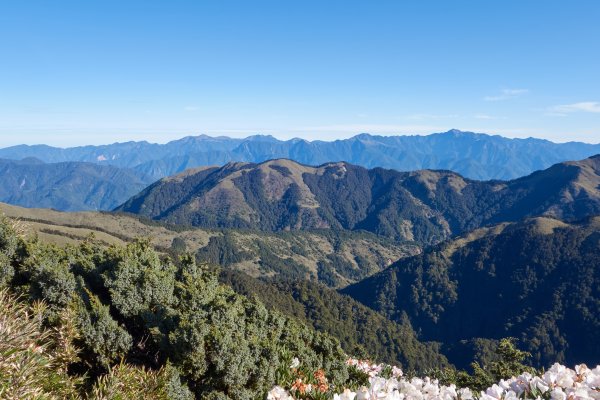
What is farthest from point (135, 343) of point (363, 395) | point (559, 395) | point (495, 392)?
point (559, 395)

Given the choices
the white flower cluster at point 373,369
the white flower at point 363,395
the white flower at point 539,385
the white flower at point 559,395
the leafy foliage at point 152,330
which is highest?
the white flower at point 559,395

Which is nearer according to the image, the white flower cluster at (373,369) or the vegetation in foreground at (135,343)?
the vegetation in foreground at (135,343)

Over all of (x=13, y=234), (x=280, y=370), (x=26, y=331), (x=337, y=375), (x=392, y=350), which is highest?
(x=26, y=331)

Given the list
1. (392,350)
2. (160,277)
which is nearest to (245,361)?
(160,277)

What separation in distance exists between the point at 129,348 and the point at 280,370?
1034 centimetres

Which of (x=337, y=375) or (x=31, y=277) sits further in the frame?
(x=31, y=277)

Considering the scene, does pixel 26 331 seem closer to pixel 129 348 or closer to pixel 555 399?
pixel 555 399

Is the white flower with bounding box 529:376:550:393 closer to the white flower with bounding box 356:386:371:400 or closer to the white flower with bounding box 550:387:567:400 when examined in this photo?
the white flower with bounding box 550:387:567:400

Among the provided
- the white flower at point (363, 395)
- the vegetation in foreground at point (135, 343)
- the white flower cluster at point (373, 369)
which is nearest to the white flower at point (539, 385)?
the vegetation in foreground at point (135, 343)

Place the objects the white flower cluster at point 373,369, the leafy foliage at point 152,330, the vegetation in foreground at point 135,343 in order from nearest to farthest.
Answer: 1. the vegetation in foreground at point 135,343
2. the leafy foliage at point 152,330
3. the white flower cluster at point 373,369

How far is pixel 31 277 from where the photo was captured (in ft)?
86.1

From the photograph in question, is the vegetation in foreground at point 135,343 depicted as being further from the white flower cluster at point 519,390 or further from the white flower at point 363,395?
the white flower at point 363,395

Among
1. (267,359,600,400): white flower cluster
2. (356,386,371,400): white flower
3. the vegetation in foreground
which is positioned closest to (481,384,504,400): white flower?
(267,359,600,400): white flower cluster

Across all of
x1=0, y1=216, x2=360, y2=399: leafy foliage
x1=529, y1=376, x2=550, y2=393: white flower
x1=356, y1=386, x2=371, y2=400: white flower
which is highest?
x1=356, y1=386, x2=371, y2=400: white flower
